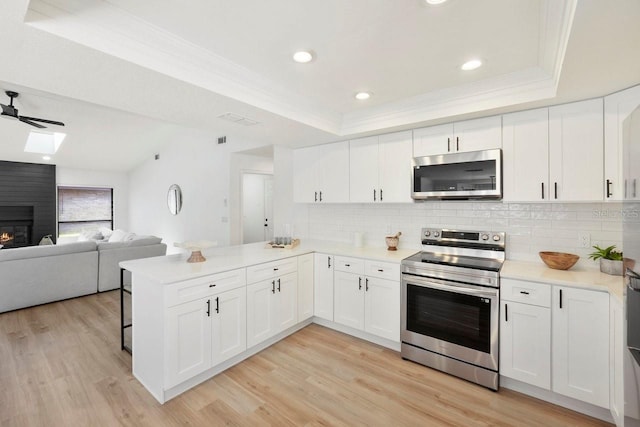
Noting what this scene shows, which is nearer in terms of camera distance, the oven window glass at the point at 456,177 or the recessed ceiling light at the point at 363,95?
the oven window glass at the point at 456,177

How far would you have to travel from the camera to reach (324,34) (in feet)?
6.05

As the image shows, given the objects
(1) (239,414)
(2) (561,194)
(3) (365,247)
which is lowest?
(1) (239,414)

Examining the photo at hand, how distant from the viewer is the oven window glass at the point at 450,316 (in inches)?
93.7

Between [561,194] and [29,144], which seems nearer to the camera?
[561,194]

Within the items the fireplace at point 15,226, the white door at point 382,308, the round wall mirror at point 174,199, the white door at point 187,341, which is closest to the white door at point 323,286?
the white door at point 382,308

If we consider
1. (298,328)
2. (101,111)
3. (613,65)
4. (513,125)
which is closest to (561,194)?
(513,125)

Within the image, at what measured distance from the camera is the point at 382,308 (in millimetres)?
2955

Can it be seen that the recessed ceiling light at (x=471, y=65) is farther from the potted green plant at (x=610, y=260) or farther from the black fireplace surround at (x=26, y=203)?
the black fireplace surround at (x=26, y=203)

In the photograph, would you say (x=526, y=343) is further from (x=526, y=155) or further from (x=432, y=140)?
(x=432, y=140)

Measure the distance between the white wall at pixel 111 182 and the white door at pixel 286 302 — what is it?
7.79 meters

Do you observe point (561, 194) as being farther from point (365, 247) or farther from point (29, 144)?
point (29, 144)

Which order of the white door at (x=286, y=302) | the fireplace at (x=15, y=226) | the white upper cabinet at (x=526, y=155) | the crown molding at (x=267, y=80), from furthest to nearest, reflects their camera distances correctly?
1. the fireplace at (x=15, y=226)
2. the white door at (x=286, y=302)
3. the white upper cabinet at (x=526, y=155)
4. the crown molding at (x=267, y=80)

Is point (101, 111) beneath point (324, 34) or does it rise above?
above

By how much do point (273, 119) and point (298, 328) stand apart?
2.30 metres
